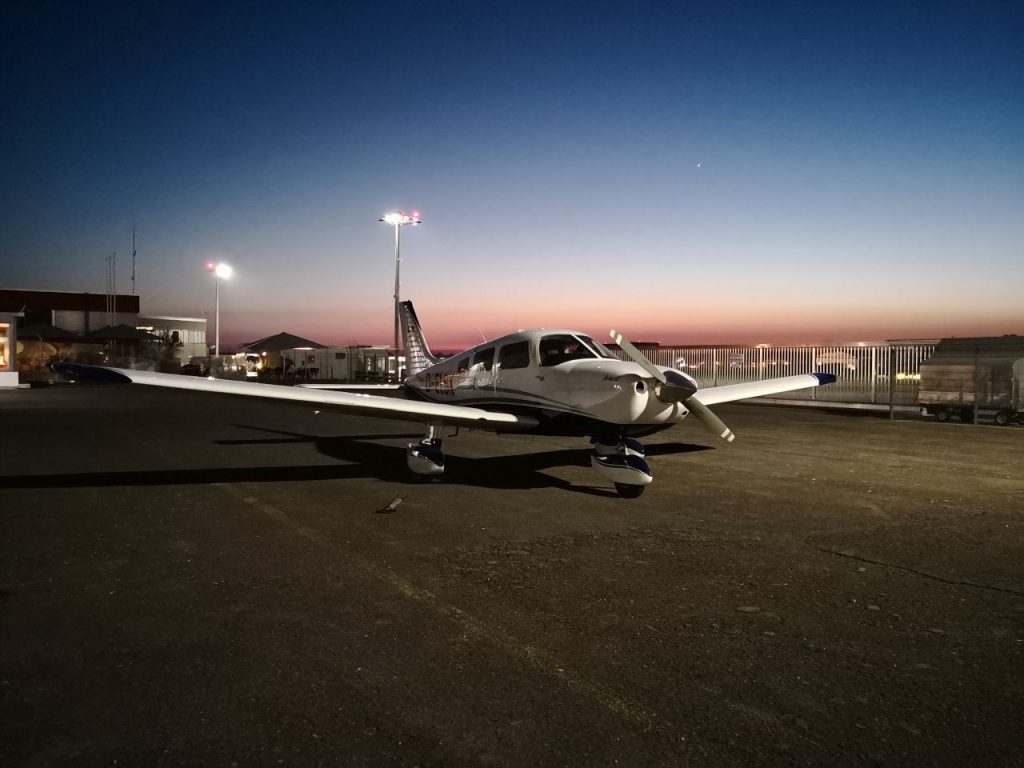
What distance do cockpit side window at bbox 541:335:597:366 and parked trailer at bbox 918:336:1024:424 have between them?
14752 millimetres

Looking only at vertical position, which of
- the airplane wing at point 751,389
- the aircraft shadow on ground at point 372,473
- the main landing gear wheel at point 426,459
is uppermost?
the airplane wing at point 751,389

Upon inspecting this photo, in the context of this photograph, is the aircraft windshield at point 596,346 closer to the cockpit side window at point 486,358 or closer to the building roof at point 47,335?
the cockpit side window at point 486,358

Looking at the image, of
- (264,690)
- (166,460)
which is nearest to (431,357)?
(166,460)

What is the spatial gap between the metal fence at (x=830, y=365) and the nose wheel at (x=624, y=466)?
12.2m

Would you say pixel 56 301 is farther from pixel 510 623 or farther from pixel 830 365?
pixel 510 623

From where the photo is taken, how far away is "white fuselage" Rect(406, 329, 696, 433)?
26.0 ft

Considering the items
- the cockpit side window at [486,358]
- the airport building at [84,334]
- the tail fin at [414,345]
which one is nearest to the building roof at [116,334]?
the airport building at [84,334]

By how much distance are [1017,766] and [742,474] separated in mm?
7501

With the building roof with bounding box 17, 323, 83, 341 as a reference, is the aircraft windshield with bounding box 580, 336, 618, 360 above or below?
below

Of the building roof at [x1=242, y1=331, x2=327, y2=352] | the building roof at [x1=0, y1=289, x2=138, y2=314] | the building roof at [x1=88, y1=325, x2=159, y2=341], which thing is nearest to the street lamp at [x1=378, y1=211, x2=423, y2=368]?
the building roof at [x1=242, y1=331, x2=327, y2=352]

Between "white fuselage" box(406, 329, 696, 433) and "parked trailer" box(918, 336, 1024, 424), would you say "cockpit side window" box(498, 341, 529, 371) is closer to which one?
"white fuselage" box(406, 329, 696, 433)

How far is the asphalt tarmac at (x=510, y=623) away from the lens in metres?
2.81

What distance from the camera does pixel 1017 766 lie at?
2600 millimetres

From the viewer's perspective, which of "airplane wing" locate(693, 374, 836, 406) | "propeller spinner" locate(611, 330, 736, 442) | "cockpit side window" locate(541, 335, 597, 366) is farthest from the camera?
"airplane wing" locate(693, 374, 836, 406)
